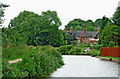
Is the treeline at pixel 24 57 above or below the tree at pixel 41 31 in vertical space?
below

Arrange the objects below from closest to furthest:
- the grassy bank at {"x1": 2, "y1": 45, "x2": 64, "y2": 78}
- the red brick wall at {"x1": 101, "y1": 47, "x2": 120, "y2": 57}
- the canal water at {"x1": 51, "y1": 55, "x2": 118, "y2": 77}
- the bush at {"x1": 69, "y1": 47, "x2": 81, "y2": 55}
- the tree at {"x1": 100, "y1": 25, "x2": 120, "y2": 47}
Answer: the grassy bank at {"x1": 2, "y1": 45, "x2": 64, "y2": 78} → the canal water at {"x1": 51, "y1": 55, "x2": 118, "y2": 77} → the red brick wall at {"x1": 101, "y1": 47, "x2": 120, "y2": 57} → the tree at {"x1": 100, "y1": 25, "x2": 120, "y2": 47} → the bush at {"x1": 69, "y1": 47, "x2": 81, "y2": 55}

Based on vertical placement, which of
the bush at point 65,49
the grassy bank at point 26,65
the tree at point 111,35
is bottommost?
the grassy bank at point 26,65

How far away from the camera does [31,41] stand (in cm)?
7750

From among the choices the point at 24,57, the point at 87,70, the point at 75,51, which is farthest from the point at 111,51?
the point at 24,57

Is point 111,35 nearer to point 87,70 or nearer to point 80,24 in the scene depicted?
point 87,70

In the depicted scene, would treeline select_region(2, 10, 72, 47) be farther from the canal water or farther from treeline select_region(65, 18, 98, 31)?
treeline select_region(65, 18, 98, 31)

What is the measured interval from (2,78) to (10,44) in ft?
22.8

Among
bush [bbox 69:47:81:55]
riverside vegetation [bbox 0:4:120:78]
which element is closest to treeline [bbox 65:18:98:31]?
riverside vegetation [bbox 0:4:120:78]

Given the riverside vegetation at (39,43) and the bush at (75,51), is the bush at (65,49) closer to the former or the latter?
the riverside vegetation at (39,43)

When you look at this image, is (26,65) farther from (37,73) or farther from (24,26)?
(24,26)

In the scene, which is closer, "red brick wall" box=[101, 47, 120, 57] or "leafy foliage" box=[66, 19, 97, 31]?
"red brick wall" box=[101, 47, 120, 57]

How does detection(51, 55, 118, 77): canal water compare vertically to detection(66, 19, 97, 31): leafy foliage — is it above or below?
below

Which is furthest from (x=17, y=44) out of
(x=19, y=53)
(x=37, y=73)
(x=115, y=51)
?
(x=115, y=51)

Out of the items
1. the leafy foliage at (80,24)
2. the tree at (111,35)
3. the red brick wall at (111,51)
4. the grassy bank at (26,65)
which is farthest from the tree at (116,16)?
the leafy foliage at (80,24)
